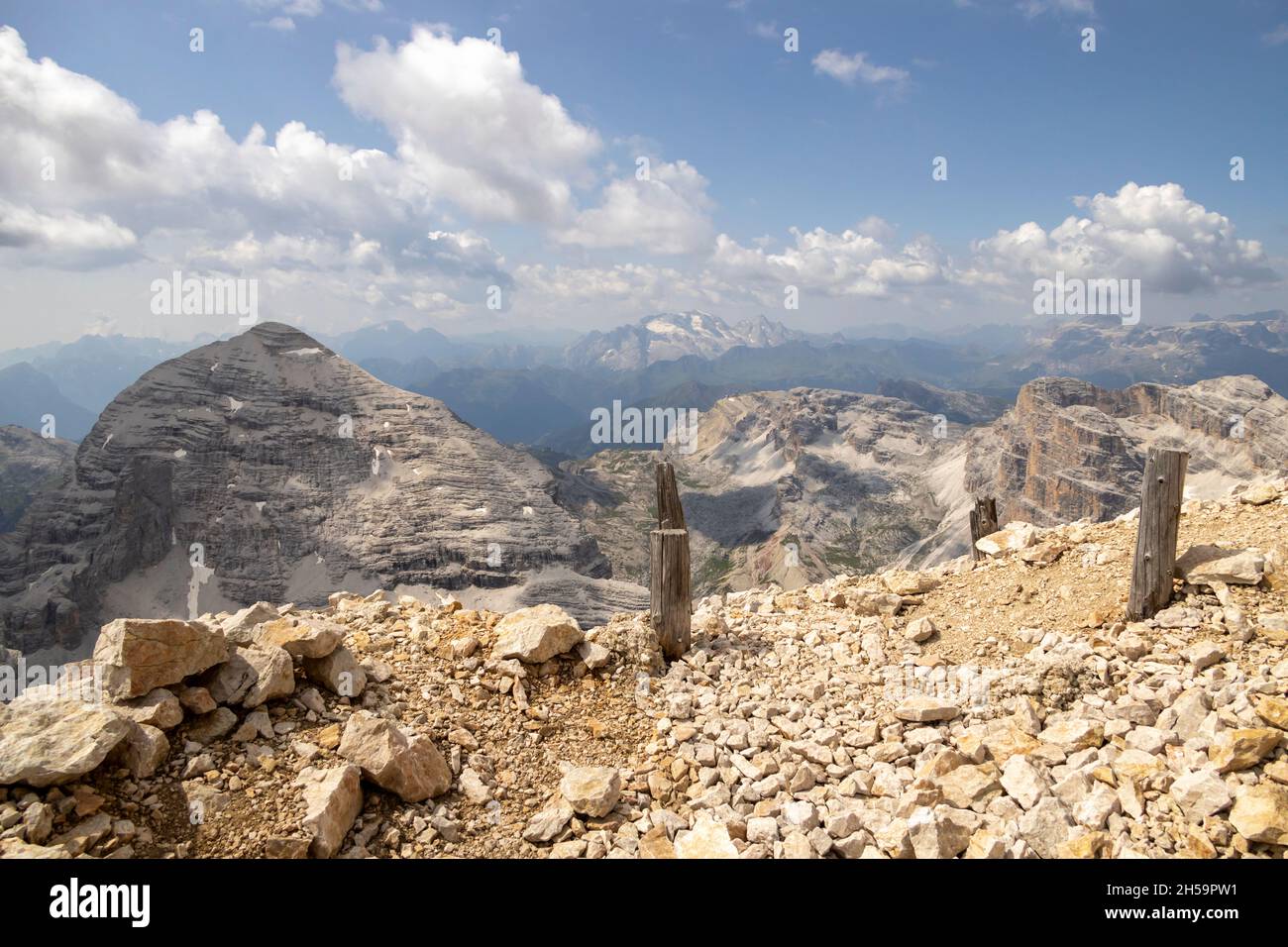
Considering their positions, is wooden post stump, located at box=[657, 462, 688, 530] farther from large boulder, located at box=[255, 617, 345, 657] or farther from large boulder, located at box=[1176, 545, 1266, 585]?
large boulder, located at box=[1176, 545, 1266, 585]

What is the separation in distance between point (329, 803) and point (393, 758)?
92cm

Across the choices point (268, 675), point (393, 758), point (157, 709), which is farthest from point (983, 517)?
point (157, 709)

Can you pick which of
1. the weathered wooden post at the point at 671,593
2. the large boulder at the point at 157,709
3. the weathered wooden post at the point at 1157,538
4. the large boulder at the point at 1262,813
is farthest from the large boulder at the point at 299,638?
the weathered wooden post at the point at 1157,538

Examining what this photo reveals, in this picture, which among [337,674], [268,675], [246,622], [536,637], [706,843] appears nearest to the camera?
[706,843]

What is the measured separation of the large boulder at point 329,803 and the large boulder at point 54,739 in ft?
6.99

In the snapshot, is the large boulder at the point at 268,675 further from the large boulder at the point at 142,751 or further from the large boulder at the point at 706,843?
the large boulder at the point at 706,843

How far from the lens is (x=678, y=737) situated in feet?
34.7

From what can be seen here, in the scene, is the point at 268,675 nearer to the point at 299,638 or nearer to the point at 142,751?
the point at 299,638

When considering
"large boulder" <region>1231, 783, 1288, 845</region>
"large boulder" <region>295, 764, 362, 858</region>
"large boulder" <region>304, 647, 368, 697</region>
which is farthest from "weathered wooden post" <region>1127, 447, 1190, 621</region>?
"large boulder" <region>304, 647, 368, 697</region>

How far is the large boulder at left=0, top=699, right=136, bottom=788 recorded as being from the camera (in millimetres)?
6574

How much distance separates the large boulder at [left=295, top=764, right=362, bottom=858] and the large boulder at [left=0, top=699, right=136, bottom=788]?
6.99 ft

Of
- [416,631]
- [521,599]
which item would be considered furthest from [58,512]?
[416,631]

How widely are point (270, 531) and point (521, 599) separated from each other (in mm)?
77907
